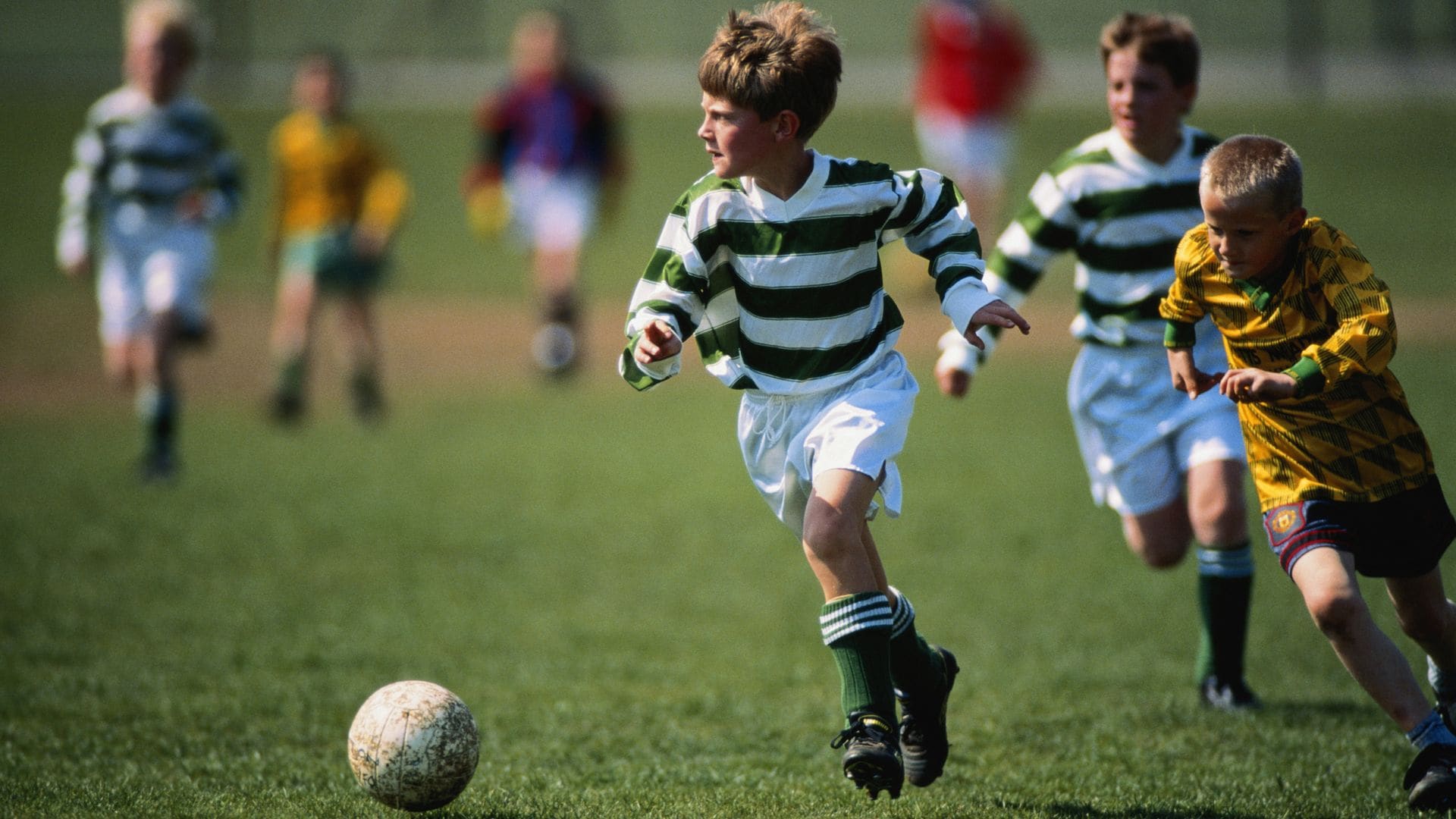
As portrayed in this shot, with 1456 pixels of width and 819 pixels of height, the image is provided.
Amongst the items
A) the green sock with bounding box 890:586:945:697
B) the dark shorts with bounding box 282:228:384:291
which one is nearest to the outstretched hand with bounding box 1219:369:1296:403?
the green sock with bounding box 890:586:945:697

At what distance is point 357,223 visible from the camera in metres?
10.8

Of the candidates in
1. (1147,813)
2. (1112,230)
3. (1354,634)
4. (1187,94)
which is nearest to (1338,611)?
(1354,634)

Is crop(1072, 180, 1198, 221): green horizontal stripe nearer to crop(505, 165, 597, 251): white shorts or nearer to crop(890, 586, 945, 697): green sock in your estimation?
crop(890, 586, 945, 697): green sock

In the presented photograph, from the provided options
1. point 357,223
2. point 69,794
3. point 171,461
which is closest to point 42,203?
point 357,223

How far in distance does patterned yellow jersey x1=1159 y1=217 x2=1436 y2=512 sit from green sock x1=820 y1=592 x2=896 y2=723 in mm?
991

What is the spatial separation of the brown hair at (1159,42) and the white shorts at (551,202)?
7.91 m

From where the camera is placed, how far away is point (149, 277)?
8352 millimetres

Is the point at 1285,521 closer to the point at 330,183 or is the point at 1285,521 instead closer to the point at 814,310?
Result: the point at 814,310

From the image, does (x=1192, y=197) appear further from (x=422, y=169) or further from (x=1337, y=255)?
(x=422, y=169)

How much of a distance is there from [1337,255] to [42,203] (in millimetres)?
18920

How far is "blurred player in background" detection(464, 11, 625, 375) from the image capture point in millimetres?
12273

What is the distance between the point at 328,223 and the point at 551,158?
2216 millimetres

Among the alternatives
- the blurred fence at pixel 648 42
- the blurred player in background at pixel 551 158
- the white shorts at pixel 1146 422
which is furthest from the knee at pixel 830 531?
the blurred fence at pixel 648 42

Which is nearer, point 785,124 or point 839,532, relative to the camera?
point 839,532
